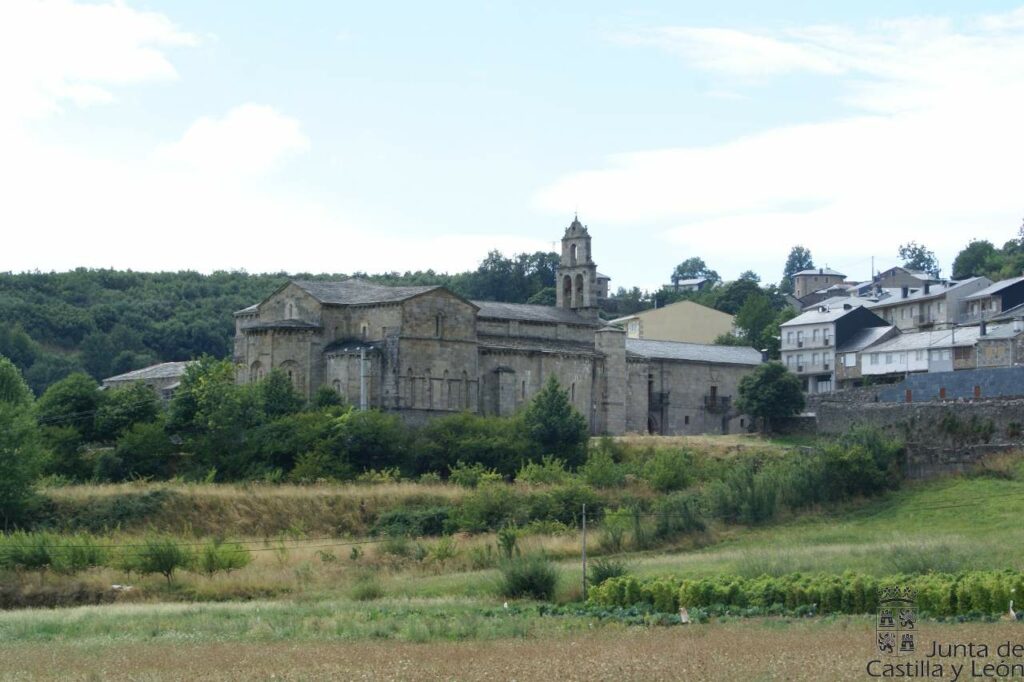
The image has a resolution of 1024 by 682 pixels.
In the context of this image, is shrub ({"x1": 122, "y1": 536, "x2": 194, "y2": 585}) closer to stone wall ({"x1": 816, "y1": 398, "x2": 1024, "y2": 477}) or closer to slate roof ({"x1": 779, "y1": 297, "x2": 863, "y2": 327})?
stone wall ({"x1": 816, "y1": 398, "x2": 1024, "y2": 477})

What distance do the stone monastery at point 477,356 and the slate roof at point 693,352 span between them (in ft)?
0.53

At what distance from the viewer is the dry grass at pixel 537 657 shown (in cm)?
2630

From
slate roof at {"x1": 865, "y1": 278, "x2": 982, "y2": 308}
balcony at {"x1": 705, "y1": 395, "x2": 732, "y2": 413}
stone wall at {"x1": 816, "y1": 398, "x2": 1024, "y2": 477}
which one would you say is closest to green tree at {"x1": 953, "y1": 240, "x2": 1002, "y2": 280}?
slate roof at {"x1": 865, "y1": 278, "x2": 982, "y2": 308}

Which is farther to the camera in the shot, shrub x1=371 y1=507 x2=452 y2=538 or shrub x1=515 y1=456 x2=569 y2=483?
shrub x1=515 y1=456 x2=569 y2=483

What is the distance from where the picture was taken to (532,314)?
78.9 metres

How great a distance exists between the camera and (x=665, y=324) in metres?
107

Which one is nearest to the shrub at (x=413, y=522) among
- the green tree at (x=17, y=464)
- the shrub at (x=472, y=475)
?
the shrub at (x=472, y=475)

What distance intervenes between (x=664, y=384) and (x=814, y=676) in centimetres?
5860

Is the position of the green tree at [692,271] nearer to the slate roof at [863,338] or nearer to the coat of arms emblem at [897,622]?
the slate roof at [863,338]

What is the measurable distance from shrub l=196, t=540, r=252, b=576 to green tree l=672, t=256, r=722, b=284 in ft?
427

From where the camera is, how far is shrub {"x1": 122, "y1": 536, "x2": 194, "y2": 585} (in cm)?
4747

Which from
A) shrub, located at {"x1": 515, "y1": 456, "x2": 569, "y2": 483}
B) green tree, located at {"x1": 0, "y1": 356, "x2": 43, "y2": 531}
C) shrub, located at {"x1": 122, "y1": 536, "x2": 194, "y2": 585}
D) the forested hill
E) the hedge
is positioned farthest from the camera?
the forested hill

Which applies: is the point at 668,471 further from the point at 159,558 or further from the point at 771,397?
the point at 159,558

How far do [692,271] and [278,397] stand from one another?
11628 centimetres
